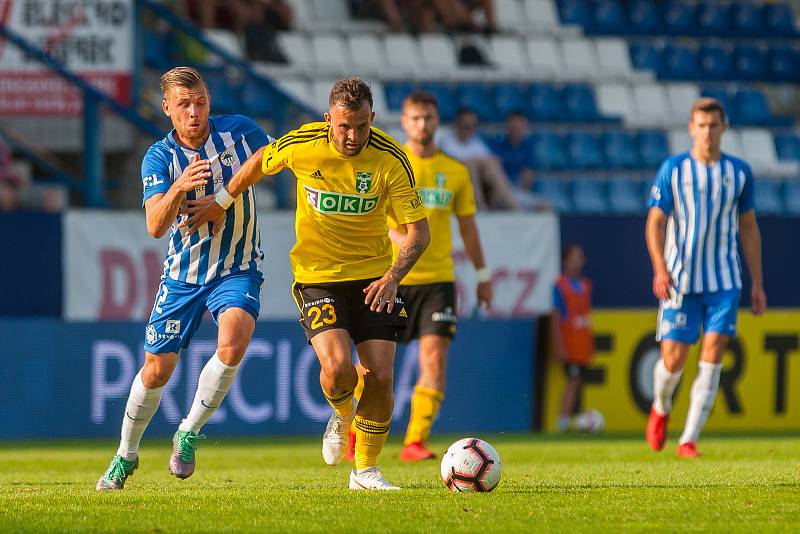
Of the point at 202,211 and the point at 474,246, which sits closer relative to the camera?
the point at 202,211

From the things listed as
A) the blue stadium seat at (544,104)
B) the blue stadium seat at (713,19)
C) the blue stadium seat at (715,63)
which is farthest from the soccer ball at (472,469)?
the blue stadium seat at (713,19)

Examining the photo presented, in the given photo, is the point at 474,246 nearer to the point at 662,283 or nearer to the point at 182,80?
the point at 662,283

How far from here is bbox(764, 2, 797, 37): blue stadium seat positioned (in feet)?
72.9

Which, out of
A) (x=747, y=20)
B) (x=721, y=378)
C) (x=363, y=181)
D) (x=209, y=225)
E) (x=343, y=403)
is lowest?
(x=721, y=378)

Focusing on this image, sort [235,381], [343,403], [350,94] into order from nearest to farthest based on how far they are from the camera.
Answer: [350,94], [343,403], [235,381]

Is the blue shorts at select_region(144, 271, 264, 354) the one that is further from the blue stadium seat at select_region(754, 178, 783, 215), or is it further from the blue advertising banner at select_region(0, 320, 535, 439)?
the blue stadium seat at select_region(754, 178, 783, 215)

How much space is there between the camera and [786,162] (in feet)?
66.3

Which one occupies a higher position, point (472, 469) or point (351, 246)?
point (351, 246)

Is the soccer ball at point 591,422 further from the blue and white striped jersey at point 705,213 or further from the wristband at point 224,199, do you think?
the wristband at point 224,199

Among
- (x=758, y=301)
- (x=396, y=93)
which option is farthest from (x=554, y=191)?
(x=758, y=301)

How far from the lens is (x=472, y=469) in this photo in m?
6.84

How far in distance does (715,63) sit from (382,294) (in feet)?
52.1

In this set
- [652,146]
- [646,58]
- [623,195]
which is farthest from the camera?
[646,58]

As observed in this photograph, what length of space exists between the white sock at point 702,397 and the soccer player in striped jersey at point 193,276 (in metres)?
3.64
